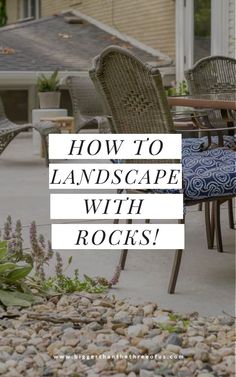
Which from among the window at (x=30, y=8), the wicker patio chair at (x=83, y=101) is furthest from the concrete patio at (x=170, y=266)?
the window at (x=30, y=8)

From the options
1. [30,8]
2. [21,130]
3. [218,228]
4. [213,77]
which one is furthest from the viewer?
[30,8]

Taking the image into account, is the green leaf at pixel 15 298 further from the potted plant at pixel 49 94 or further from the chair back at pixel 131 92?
the potted plant at pixel 49 94

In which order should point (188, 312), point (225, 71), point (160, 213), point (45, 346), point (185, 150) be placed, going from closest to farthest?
point (45, 346), point (188, 312), point (160, 213), point (185, 150), point (225, 71)

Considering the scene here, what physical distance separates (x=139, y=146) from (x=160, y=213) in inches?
13.8

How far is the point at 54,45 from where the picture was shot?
44.8 ft

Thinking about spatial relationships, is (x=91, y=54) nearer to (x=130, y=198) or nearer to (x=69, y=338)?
(x=130, y=198)

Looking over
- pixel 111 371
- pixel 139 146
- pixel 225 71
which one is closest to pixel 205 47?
pixel 225 71

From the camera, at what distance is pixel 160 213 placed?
356 centimetres

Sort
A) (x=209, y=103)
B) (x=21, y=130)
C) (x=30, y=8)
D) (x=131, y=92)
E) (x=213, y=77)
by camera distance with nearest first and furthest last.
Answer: (x=131, y=92) < (x=209, y=103) < (x=213, y=77) < (x=21, y=130) < (x=30, y=8)

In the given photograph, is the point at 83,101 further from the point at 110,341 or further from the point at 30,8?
the point at 30,8

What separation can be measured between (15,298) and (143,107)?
1098mm

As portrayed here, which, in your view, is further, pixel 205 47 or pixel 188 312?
pixel 205 47

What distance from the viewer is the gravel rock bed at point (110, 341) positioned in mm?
2395

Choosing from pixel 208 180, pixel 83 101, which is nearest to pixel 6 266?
pixel 208 180
